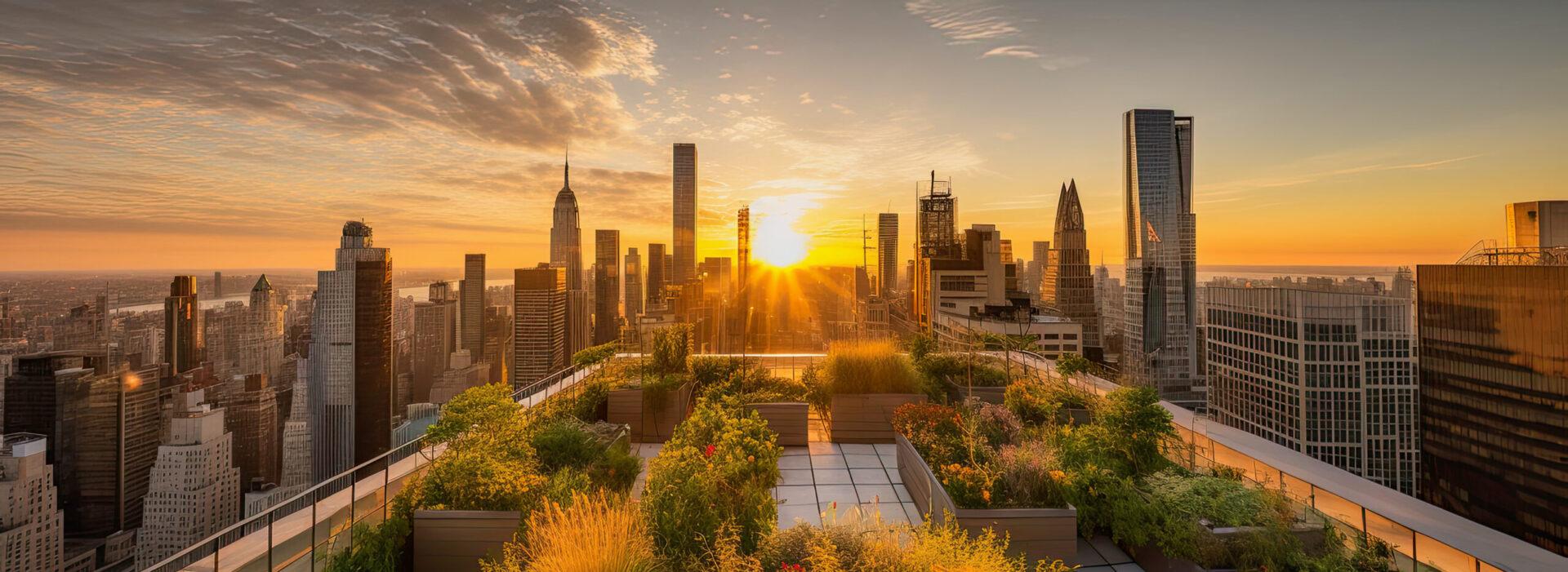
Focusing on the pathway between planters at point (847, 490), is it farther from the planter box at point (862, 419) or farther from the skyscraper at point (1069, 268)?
the skyscraper at point (1069, 268)

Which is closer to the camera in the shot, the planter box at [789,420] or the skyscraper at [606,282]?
the planter box at [789,420]

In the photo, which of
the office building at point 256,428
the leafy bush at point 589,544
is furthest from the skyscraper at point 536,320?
the leafy bush at point 589,544

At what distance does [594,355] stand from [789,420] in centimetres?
282

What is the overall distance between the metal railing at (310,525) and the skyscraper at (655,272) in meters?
27.8

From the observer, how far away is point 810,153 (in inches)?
529

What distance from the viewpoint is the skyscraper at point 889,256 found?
53509 millimetres

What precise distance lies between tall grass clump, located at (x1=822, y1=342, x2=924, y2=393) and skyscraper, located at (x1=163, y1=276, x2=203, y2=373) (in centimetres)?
1530

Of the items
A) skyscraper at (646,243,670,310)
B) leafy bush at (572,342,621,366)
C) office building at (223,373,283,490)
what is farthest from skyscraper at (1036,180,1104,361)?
office building at (223,373,283,490)

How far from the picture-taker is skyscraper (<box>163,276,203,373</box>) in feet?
42.6

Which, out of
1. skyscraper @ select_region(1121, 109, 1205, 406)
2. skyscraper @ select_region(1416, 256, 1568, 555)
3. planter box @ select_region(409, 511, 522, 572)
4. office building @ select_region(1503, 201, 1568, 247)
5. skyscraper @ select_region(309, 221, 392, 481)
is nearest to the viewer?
planter box @ select_region(409, 511, 522, 572)

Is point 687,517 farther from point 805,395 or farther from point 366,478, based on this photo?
point 805,395

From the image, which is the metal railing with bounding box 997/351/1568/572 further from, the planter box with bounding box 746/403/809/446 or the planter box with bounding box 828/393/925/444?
the planter box with bounding box 746/403/809/446

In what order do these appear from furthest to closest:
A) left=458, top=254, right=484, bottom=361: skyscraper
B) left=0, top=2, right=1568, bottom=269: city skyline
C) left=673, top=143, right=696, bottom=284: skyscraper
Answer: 1. left=673, top=143, right=696, bottom=284: skyscraper
2. left=458, top=254, right=484, bottom=361: skyscraper
3. left=0, top=2, right=1568, bottom=269: city skyline

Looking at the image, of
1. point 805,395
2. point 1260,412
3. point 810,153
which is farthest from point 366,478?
point 1260,412
